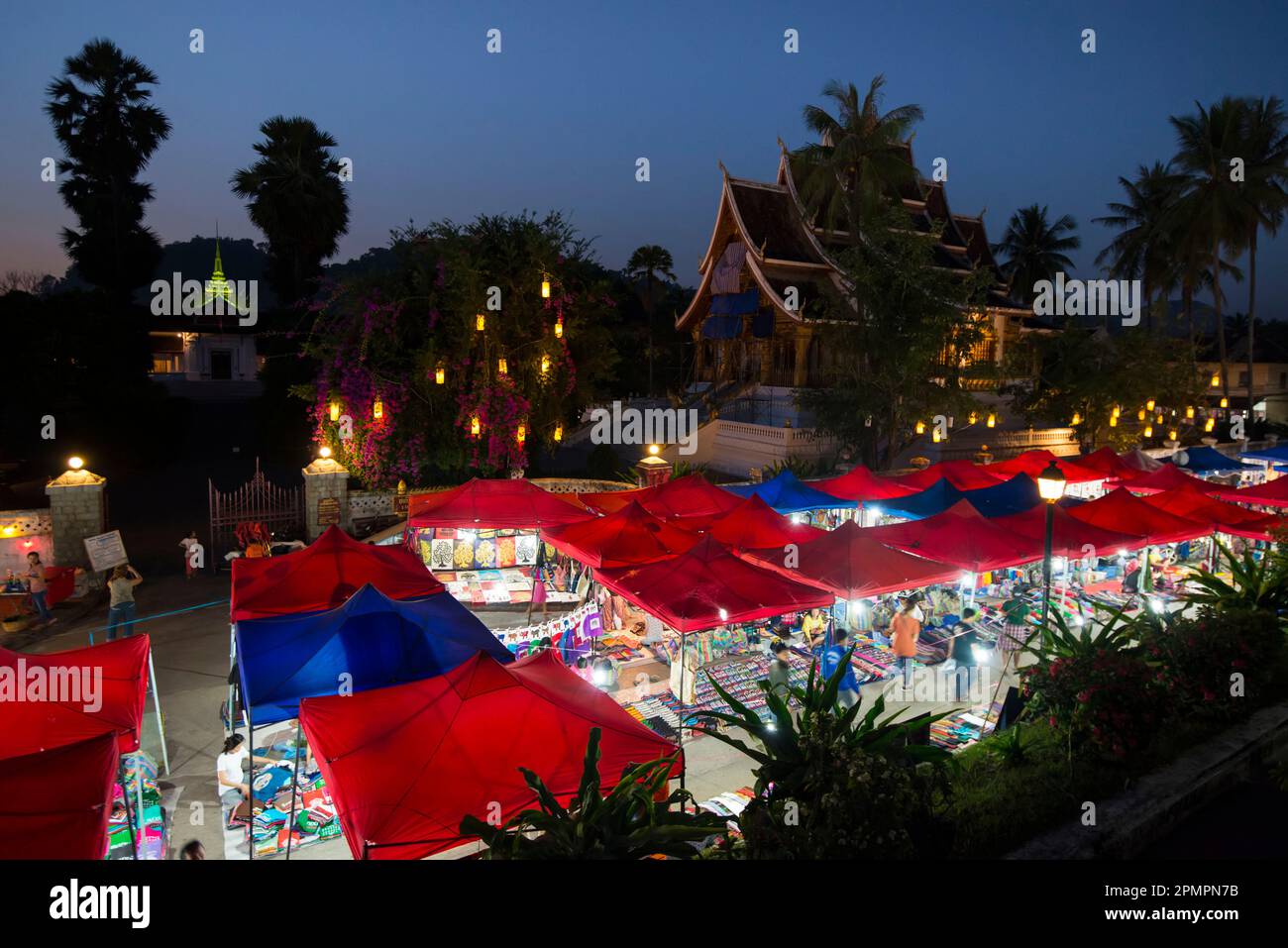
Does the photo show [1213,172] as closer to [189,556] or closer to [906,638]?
[906,638]

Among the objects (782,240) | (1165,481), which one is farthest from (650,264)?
(1165,481)

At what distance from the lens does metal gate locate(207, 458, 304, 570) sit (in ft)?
59.6

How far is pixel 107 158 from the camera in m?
33.6

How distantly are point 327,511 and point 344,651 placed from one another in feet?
36.7

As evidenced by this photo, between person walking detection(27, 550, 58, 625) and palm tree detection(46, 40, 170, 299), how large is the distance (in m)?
24.8

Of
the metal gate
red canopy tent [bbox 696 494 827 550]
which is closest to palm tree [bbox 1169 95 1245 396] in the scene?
red canopy tent [bbox 696 494 827 550]

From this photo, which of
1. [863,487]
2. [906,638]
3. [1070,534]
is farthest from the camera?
[863,487]

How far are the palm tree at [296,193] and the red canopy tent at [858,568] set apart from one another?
97.4 ft

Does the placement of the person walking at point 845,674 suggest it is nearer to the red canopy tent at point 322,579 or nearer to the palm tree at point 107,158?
the red canopy tent at point 322,579

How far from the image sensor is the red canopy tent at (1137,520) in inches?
554

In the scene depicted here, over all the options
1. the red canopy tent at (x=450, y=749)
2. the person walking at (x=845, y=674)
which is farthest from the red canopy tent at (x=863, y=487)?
the red canopy tent at (x=450, y=749)

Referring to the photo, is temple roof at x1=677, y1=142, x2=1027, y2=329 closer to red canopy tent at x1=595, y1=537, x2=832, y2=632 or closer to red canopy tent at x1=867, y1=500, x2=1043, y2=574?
red canopy tent at x1=867, y1=500, x2=1043, y2=574
